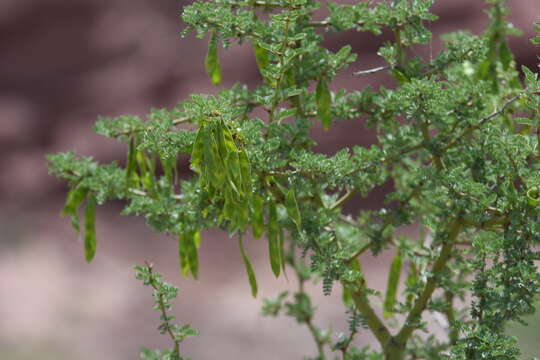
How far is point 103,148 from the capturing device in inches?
164

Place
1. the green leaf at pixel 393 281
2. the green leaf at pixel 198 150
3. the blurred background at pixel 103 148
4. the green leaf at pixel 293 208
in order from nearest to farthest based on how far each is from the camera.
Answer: the green leaf at pixel 198 150 → the green leaf at pixel 293 208 → the green leaf at pixel 393 281 → the blurred background at pixel 103 148

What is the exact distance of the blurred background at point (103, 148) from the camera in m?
3.63

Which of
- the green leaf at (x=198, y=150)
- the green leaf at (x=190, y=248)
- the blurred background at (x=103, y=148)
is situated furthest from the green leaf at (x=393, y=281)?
the blurred background at (x=103, y=148)

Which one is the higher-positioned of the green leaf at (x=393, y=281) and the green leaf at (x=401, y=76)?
the green leaf at (x=401, y=76)

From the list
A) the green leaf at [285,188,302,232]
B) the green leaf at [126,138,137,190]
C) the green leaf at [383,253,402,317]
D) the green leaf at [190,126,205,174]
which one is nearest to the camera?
the green leaf at [190,126,205,174]

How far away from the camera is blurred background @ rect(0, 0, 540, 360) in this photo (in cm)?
363

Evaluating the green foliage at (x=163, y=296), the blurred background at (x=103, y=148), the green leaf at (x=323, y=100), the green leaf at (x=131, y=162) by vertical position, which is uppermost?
the blurred background at (x=103, y=148)

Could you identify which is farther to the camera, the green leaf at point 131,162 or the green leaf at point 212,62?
the green leaf at point 131,162

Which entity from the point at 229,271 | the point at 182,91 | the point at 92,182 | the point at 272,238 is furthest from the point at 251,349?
the point at 272,238

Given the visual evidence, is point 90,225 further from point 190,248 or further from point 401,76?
point 401,76

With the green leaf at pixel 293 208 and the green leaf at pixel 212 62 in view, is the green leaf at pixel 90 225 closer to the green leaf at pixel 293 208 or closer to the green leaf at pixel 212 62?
the green leaf at pixel 212 62

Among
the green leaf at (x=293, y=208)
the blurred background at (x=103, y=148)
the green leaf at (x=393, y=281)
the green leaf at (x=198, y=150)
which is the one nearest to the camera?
the green leaf at (x=198, y=150)

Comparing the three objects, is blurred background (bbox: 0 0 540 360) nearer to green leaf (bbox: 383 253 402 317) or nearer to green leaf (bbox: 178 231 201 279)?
green leaf (bbox: 383 253 402 317)

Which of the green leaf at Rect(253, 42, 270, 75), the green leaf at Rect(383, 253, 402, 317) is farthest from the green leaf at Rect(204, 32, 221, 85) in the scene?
the green leaf at Rect(383, 253, 402, 317)
